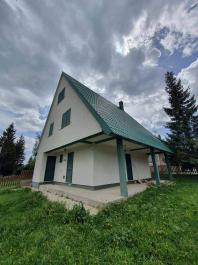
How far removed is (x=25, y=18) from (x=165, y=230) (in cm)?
1008

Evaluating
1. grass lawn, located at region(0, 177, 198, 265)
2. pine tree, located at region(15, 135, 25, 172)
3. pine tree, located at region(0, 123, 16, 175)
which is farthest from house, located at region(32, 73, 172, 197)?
pine tree, located at region(15, 135, 25, 172)

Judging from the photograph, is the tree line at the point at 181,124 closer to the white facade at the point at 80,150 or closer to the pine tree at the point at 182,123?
the pine tree at the point at 182,123

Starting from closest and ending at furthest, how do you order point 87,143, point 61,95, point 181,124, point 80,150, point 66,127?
point 87,143 < point 66,127 < point 80,150 < point 61,95 < point 181,124

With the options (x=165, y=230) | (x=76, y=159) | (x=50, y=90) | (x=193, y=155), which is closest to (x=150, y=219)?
(x=165, y=230)

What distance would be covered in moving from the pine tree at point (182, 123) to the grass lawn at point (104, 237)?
9173 mm

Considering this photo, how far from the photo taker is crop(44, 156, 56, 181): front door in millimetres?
11028

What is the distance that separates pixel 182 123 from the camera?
12.4m

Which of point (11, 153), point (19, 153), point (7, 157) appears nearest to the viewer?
point (7, 157)

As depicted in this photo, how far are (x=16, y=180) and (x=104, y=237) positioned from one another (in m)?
13.2

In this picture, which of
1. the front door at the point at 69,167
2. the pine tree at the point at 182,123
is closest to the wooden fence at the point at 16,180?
the front door at the point at 69,167

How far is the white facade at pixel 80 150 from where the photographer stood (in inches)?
282

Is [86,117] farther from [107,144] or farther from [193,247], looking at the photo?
[193,247]

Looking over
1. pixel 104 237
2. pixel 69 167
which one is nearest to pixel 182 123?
pixel 69 167

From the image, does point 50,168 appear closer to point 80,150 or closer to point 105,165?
point 80,150
